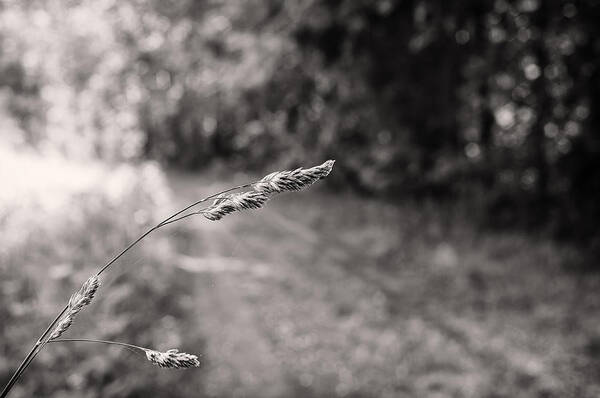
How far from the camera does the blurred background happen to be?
4.81m

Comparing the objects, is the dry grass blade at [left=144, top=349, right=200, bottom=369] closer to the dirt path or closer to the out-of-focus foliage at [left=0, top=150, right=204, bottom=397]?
the out-of-focus foliage at [left=0, top=150, right=204, bottom=397]

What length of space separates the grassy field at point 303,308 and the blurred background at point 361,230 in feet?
0.09

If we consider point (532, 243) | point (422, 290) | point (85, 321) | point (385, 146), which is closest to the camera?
point (85, 321)

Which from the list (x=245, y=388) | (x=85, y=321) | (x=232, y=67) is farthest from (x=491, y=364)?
(x=232, y=67)

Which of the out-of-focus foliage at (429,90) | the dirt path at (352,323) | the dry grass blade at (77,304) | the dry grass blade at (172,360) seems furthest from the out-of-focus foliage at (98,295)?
the out-of-focus foliage at (429,90)

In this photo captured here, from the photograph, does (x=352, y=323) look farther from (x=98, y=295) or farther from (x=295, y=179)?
(x=295, y=179)

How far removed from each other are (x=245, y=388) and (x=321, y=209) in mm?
5873

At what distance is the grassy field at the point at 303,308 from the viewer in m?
4.50

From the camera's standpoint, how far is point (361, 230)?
346 inches

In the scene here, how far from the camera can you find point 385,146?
9.55 m

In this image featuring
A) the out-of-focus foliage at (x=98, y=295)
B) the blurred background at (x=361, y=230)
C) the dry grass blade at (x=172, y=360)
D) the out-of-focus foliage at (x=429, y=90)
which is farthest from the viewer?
the out-of-focus foliage at (x=429, y=90)

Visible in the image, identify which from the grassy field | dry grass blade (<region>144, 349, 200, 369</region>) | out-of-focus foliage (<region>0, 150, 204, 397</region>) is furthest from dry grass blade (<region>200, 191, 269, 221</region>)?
out-of-focus foliage (<region>0, 150, 204, 397</region>)

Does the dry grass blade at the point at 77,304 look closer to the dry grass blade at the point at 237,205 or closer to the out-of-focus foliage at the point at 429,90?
the dry grass blade at the point at 237,205

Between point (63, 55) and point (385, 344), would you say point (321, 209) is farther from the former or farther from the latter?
point (63, 55)
